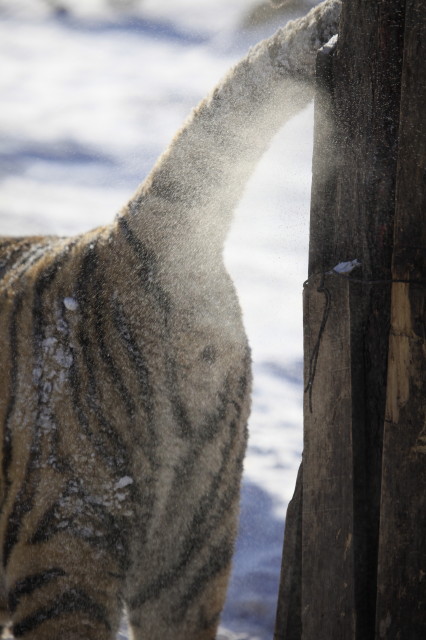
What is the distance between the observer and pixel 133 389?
5.41 feet

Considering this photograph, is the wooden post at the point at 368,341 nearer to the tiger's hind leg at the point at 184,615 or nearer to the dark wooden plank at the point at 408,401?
the dark wooden plank at the point at 408,401

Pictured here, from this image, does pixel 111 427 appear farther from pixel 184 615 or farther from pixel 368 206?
pixel 368 206

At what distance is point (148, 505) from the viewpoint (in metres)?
1.66

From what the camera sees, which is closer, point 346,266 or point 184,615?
point 346,266

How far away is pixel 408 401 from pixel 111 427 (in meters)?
0.76

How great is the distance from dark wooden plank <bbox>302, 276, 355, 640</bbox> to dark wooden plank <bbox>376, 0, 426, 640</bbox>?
0.07 meters

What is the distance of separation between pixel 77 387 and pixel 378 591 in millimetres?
852

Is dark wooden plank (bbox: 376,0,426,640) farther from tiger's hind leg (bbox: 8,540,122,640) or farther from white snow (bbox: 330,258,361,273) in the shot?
tiger's hind leg (bbox: 8,540,122,640)

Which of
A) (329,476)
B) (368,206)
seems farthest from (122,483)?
(368,206)

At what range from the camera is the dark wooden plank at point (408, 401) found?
1.19m

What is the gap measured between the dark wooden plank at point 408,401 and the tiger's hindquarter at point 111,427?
0.58m

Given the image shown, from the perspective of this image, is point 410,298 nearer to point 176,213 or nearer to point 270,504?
point 176,213

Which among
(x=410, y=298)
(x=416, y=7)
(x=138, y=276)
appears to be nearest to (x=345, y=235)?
(x=410, y=298)

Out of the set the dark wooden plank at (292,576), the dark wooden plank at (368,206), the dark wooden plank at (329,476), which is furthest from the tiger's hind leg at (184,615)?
the dark wooden plank at (368,206)
